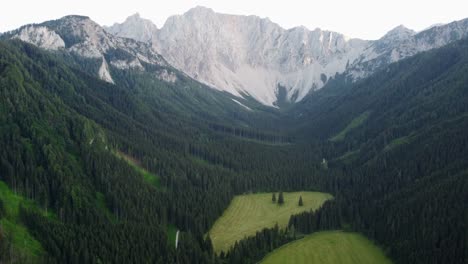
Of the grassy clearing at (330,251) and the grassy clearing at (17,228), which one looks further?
the grassy clearing at (330,251)

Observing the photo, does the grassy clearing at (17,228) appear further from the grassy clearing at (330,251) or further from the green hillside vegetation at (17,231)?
the grassy clearing at (330,251)

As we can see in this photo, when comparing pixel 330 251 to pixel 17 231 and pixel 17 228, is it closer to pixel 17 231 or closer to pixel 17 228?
pixel 17 231

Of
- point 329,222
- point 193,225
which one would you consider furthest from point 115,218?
point 329,222

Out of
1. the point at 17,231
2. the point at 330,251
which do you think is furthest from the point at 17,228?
the point at 330,251

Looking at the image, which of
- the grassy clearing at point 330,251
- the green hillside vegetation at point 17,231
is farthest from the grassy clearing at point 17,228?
the grassy clearing at point 330,251

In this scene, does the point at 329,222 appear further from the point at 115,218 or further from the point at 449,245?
the point at 115,218
